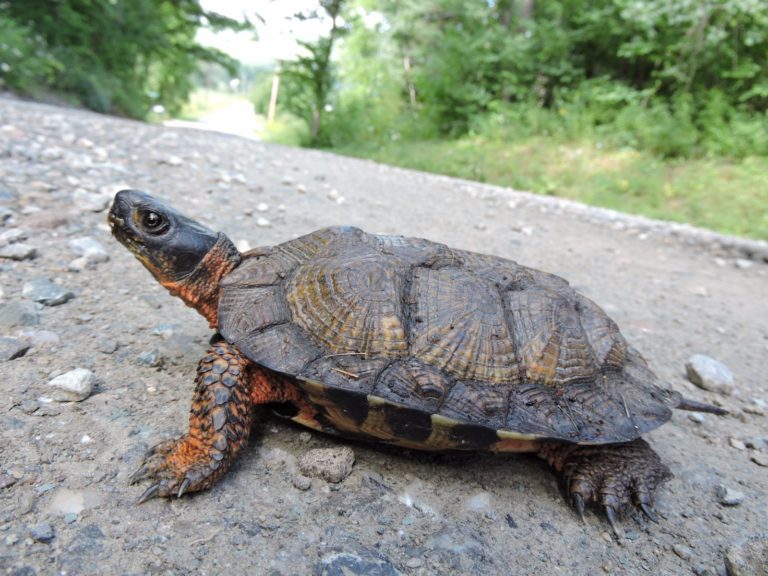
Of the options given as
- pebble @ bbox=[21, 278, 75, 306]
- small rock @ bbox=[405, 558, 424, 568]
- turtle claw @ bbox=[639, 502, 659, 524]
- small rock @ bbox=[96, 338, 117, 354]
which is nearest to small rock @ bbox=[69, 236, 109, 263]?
pebble @ bbox=[21, 278, 75, 306]

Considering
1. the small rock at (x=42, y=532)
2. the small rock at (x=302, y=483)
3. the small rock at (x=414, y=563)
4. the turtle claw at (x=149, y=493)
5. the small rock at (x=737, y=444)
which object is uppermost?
the small rock at (x=42, y=532)

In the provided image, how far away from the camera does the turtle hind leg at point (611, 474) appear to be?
5.80 ft

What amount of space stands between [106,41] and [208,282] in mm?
15630

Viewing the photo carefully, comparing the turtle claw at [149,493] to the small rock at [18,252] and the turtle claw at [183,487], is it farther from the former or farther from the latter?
the small rock at [18,252]

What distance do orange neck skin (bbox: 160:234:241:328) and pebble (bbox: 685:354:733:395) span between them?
2.83 metres

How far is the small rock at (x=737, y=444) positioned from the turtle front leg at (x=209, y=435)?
238 centimetres

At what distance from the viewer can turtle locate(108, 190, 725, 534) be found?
1.66 meters

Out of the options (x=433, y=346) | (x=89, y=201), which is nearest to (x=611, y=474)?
(x=433, y=346)

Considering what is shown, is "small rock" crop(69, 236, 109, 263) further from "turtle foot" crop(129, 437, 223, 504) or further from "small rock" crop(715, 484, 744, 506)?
"small rock" crop(715, 484, 744, 506)

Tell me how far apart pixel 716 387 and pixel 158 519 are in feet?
9.98

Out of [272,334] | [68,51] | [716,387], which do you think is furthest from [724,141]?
[68,51]

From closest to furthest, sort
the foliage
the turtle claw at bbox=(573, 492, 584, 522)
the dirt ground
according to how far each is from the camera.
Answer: the dirt ground → the turtle claw at bbox=(573, 492, 584, 522) → the foliage

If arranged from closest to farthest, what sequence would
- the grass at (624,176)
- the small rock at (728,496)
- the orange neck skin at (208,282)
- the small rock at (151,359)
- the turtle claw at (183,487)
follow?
1. the turtle claw at (183,487)
2. the small rock at (728,496)
3. the orange neck skin at (208,282)
4. the small rock at (151,359)
5. the grass at (624,176)

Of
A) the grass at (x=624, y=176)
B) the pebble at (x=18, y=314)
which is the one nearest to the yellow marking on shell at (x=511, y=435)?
the pebble at (x=18, y=314)
